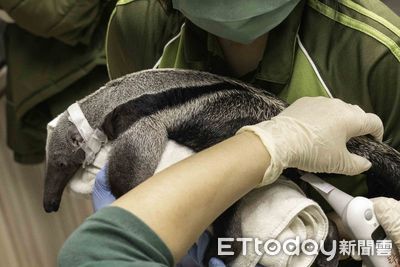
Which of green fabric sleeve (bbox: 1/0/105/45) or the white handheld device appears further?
green fabric sleeve (bbox: 1/0/105/45)

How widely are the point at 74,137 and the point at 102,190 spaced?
0.32ft

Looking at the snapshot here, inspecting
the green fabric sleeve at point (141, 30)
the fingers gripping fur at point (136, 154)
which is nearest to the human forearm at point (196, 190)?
the fingers gripping fur at point (136, 154)

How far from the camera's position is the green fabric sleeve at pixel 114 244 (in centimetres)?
69

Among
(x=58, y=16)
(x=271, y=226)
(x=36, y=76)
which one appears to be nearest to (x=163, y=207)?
(x=271, y=226)

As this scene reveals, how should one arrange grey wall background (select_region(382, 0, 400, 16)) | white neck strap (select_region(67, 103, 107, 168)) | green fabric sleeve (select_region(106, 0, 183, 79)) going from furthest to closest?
grey wall background (select_region(382, 0, 400, 16)) → green fabric sleeve (select_region(106, 0, 183, 79)) → white neck strap (select_region(67, 103, 107, 168))

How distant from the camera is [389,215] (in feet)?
2.90

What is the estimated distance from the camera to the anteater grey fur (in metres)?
0.91

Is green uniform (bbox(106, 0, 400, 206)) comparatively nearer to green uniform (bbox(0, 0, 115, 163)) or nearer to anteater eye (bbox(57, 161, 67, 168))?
anteater eye (bbox(57, 161, 67, 168))

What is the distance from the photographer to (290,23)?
100 cm

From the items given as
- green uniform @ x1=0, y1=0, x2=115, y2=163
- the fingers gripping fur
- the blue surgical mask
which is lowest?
green uniform @ x1=0, y1=0, x2=115, y2=163

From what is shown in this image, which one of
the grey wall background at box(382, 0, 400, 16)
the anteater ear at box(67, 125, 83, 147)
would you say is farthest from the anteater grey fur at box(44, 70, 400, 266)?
the grey wall background at box(382, 0, 400, 16)

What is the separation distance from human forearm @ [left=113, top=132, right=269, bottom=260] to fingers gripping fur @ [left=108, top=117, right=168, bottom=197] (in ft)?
0.34

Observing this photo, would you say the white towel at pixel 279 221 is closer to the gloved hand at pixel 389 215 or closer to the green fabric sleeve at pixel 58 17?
the gloved hand at pixel 389 215

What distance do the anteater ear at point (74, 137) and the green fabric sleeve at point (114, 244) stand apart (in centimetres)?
25
